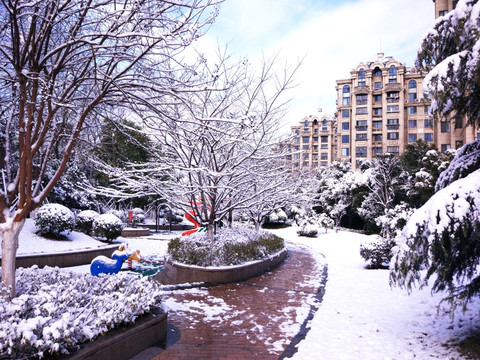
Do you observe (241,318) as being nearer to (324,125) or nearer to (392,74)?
(392,74)

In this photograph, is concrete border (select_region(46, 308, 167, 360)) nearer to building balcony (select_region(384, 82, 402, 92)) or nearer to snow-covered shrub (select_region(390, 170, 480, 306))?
snow-covered shrub (select_region(390, 170, 480, 306))

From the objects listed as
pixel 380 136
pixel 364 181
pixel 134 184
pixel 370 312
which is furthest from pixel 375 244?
pixel 380 136

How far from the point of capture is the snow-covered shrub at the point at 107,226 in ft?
55.7

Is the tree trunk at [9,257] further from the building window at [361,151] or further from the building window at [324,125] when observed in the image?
the building window at [324,125]

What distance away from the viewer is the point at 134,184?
1002 centimetres

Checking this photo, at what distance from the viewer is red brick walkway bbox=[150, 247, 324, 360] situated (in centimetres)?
493

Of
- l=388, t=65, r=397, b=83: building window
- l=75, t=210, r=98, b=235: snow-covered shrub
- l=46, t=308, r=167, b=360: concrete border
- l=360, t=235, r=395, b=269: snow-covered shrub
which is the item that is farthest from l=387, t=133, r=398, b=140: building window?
l=46, t=308, r=167, b=360: concrete border

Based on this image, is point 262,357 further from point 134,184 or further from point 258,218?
point 258,218

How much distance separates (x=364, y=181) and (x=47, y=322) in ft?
90.7

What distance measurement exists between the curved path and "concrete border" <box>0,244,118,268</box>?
5.81 metres

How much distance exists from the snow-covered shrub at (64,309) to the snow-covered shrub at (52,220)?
8.99 meters

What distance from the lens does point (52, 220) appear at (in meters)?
13.5

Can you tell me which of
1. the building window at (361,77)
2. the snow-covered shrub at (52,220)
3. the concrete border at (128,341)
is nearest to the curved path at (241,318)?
the concrete border at (128,341)

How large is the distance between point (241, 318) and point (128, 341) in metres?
2.64
